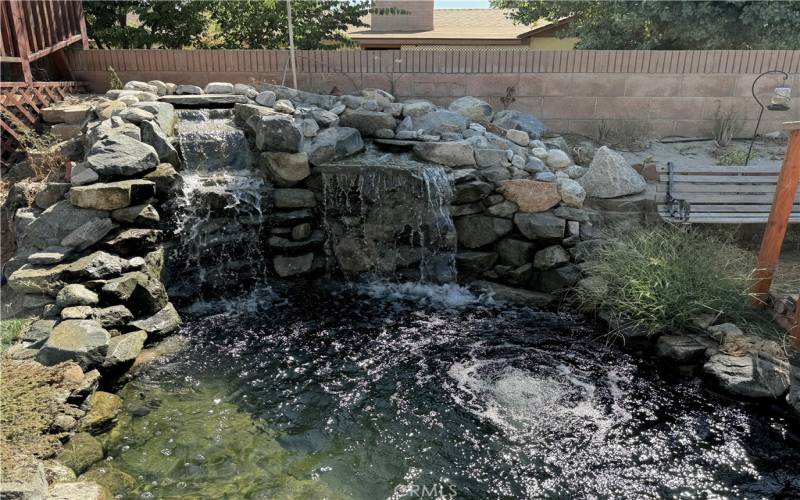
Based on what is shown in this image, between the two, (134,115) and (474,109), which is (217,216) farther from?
(474,109)

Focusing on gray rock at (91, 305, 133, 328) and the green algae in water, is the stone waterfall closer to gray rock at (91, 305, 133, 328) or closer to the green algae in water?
gray rock at (91, 305, 133, 328)

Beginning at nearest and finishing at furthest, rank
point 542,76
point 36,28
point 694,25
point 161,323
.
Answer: point 161,323 → point 36,28 → point 542,76 → point 694,25

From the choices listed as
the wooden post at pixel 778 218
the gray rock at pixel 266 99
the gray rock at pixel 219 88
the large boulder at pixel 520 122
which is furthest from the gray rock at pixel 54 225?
the wooden post at pixel 778 218

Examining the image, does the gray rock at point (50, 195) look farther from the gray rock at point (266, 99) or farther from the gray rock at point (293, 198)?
the gray rock at point (266, 99)

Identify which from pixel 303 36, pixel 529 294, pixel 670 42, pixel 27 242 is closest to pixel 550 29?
pixel 670 42

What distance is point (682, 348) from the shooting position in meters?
4.20

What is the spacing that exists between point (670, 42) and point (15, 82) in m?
9.00

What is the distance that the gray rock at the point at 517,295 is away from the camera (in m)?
5.39

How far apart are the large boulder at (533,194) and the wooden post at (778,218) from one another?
1869 millimetres

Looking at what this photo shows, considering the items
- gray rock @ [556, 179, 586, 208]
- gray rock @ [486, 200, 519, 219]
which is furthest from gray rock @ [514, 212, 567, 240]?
gray rock @ [556, 179, 586, 208]

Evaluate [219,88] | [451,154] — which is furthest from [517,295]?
[219,88]

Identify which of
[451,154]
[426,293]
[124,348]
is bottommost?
[426,293]

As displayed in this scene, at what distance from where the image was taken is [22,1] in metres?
6.12

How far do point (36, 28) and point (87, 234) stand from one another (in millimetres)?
3499
